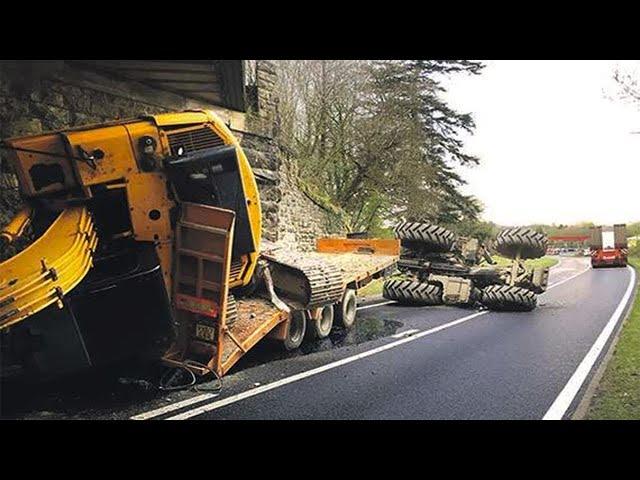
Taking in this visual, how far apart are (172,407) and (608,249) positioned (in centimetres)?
A: 1454

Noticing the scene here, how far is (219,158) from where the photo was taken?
156 inches

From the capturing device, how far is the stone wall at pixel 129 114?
4.59 meters

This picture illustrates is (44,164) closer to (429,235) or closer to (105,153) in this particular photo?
(105,153)

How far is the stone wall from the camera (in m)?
4.59

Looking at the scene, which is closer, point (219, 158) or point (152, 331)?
point (152, 331)

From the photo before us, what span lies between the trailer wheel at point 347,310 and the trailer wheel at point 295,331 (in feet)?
3.15

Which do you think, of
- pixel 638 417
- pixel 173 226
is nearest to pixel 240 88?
pixel 173 226

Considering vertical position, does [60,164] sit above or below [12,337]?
above

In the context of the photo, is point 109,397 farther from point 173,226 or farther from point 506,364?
point 506,364

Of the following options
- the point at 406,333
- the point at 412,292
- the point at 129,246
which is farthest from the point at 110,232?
the point at 412,292

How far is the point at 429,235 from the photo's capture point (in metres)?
8.30

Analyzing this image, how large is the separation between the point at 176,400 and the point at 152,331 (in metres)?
0.53

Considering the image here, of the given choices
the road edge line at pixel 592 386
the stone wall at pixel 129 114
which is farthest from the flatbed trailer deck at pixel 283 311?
the road edge line at pixel 592 386

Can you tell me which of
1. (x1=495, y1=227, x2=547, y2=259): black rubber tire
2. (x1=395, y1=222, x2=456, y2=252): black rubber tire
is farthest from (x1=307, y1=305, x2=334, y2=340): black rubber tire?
(x1=495, y1=227, x2=547, y2=259): black rubber tire
